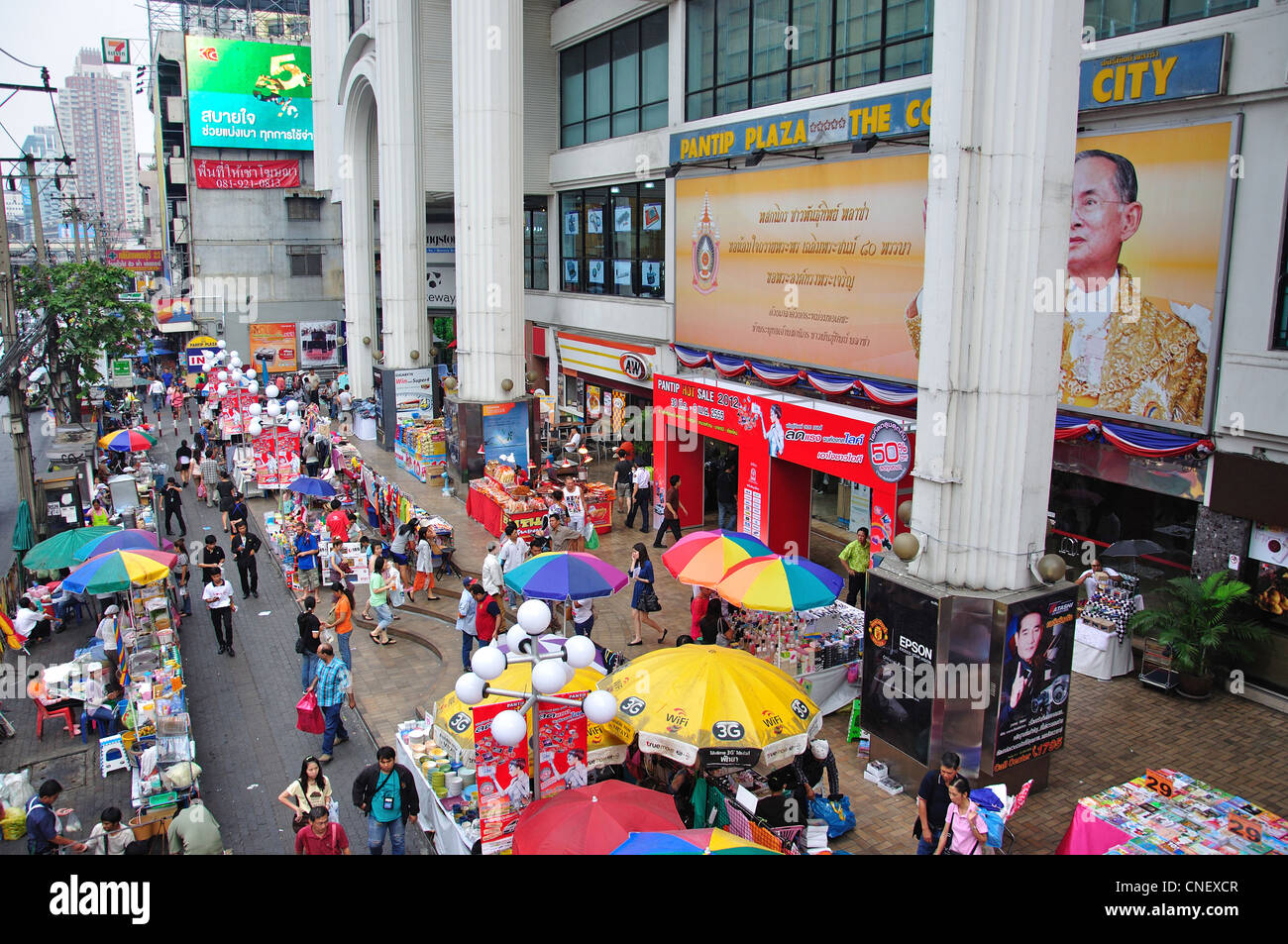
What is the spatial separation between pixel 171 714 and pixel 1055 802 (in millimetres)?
10242

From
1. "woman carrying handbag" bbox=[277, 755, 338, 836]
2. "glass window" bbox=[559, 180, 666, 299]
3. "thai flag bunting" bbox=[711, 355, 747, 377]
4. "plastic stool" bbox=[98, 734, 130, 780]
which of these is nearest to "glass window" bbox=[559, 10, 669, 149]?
"glass window" bbox=[559, 180, 666, 299]

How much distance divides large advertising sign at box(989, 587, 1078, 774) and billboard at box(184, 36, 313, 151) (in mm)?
48270

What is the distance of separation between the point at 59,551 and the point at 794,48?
16.6 metres

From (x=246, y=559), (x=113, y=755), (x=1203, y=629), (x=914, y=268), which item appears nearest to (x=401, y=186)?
(x=246, y=559)

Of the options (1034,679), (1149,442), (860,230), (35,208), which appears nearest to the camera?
(1034,679)

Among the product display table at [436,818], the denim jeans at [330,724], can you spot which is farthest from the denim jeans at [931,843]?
the denim jeans at [330,724]

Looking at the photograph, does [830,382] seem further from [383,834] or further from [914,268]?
[383,834]

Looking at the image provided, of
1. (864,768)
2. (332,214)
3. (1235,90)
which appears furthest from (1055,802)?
(332,214)

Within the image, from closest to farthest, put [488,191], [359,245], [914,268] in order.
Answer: [914,268] < [488,191] < [359,245]

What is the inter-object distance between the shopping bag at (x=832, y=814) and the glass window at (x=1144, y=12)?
1023 cm

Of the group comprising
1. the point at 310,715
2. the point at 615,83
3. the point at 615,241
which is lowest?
the point at 310,715

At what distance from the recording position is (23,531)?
2025 cm

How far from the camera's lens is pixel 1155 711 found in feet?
42.0
